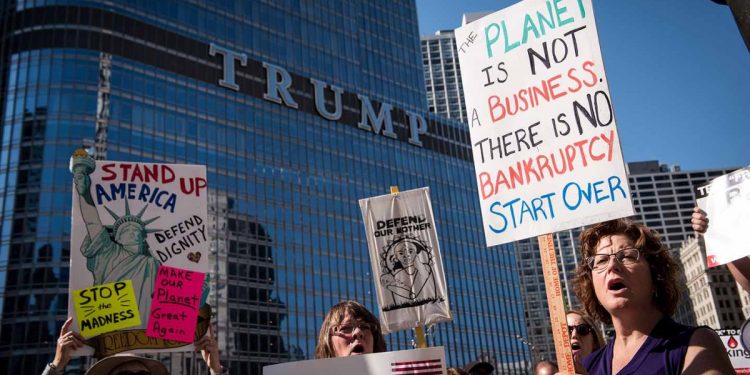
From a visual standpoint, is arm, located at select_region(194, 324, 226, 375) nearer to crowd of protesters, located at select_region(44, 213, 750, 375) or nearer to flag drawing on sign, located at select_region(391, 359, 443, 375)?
flag drawing on sign, located at select_region(391, 359, 443, 375)

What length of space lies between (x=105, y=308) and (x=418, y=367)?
4180 mm

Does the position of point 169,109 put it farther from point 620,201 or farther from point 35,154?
point 620,201

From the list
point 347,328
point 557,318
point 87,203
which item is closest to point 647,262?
point 557,318

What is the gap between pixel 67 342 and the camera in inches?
264

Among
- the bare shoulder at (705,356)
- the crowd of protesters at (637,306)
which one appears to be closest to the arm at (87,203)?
the crowd of protesters at (637,306)

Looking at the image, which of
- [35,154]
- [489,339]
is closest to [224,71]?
[35,154]

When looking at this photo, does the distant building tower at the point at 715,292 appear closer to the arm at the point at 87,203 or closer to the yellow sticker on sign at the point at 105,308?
the arm at the point at 87,203

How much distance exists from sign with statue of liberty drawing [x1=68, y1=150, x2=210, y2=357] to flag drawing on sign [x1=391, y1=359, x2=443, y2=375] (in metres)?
3.65

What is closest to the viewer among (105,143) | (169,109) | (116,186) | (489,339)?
(116,186)

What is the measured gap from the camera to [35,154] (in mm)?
58562

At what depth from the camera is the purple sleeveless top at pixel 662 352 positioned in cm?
320

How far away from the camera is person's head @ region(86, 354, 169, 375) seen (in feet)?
19.2

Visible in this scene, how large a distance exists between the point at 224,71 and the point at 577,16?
70.3m

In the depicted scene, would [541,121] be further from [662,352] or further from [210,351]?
[210,351]
